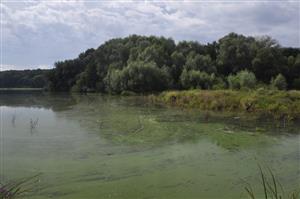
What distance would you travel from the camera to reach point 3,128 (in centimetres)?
1634

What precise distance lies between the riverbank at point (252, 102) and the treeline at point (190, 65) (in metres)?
10.2

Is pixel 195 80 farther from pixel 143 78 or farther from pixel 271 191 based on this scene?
pixel 271 191

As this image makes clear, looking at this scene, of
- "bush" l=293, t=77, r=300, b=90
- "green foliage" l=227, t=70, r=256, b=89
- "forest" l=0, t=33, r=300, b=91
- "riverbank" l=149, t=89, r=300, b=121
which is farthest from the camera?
"bush" l=293, t=77, r=300, b=90

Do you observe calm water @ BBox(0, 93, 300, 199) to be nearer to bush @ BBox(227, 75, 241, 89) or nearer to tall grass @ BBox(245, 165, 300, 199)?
tall grass @ BBox(245, 165, 300, 199)

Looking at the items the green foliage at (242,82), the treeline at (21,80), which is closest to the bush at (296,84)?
the green foliage at (242,82)

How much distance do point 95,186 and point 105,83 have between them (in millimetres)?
48917

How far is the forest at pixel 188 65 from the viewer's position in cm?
4322

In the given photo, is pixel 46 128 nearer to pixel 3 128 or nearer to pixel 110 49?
pixel 3 128

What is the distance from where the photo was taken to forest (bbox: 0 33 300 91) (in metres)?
43.2

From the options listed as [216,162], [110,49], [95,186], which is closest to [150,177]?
[95,186]

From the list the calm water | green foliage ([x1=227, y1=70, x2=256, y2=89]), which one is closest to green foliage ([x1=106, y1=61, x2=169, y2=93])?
green foliage ([x1=227, y1=70, x2=256, y2=89])

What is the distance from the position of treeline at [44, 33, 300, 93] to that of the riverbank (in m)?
10.2

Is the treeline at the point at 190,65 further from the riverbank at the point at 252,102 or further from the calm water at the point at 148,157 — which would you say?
the calm water at the point at 148,157

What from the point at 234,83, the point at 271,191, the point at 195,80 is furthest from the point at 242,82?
the point at 271,191
